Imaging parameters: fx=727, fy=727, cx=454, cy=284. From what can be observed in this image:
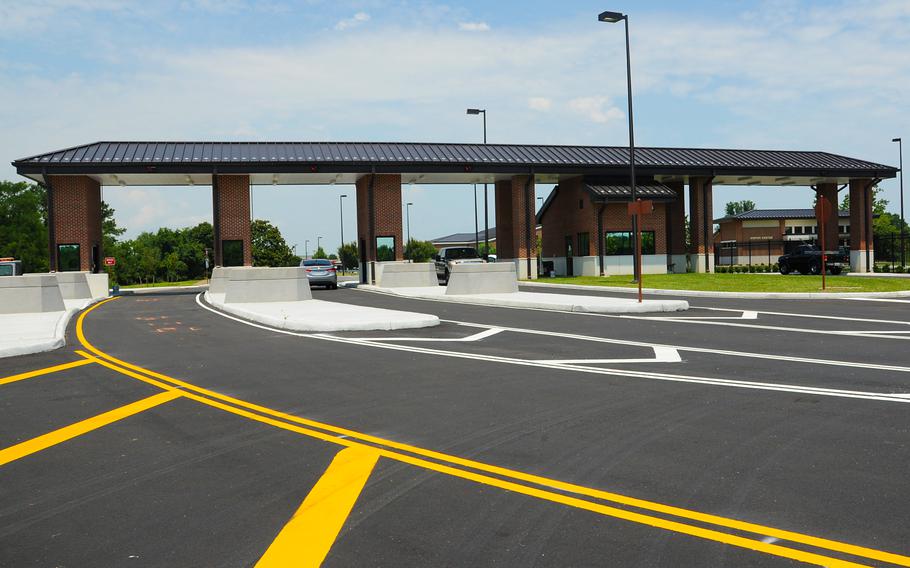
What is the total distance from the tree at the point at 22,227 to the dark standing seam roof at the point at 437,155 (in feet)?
181

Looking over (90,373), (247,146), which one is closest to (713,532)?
(90,373)

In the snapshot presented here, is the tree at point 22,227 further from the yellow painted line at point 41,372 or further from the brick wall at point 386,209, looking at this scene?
the yellow painted line at point 41,372

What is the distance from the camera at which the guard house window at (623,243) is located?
43.0 meters

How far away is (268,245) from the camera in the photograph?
106m

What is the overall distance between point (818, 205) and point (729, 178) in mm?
23010

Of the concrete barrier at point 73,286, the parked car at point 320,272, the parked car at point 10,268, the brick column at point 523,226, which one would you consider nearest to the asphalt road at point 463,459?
the concrete barrier at point 73,286

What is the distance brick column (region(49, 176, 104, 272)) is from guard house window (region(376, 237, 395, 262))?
564 inches

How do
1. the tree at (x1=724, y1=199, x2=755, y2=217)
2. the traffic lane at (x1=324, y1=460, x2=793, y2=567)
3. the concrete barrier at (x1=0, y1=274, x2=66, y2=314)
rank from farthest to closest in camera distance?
the tree at (x1=724, y1=199, x2=755, y2=217), the concrete barrier at (x1=0, y1=274, x2=66, y2=314), the traffic lane at (x1=324, y1=460, x2=793, y2=567)

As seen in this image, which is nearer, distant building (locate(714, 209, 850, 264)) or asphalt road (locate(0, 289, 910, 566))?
asphalt road (locate(0, 289, 910, 566))

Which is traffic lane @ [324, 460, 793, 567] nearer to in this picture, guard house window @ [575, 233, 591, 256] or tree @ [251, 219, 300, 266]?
guard house window @ [575, 233, 591, 256]

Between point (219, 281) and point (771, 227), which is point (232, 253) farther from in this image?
point (771, 227)

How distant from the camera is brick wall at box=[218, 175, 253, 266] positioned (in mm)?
A: 36938

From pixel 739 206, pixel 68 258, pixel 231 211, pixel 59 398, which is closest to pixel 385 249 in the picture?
pixel 231 211

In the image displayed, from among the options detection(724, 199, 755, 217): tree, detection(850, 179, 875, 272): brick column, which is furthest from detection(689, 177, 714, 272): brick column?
detection(724, 199, 755, 217): tree
